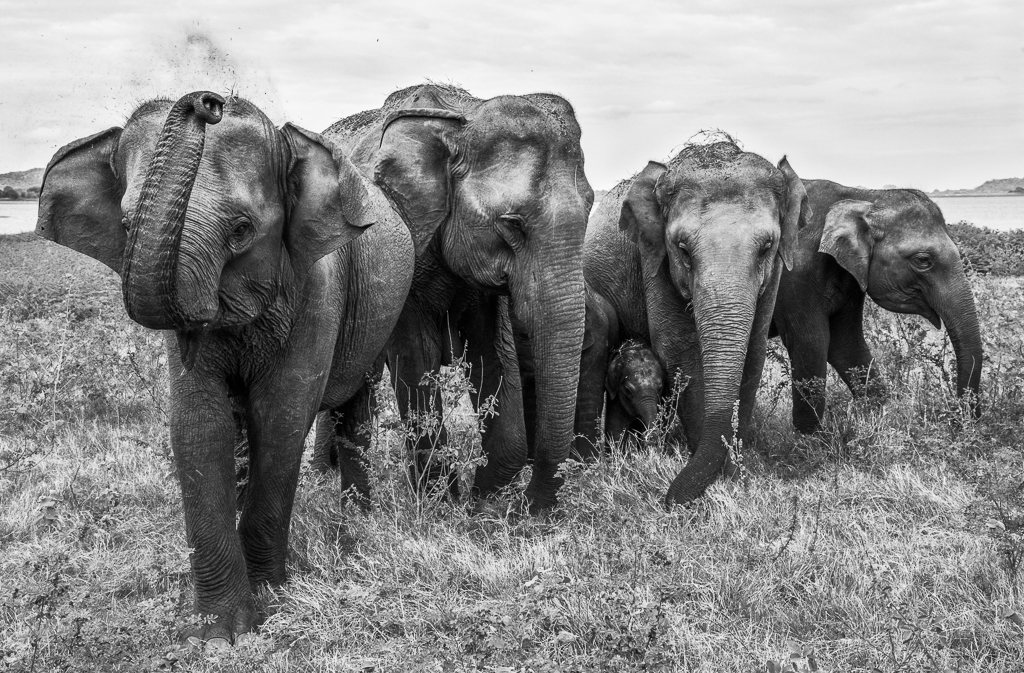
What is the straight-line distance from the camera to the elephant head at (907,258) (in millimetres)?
9195

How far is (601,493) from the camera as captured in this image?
7.04 m

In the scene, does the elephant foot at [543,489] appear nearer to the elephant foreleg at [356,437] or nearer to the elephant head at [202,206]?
the elephant foreleg at [356,437]

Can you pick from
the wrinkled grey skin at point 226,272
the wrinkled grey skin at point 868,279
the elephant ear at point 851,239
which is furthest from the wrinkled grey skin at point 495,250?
the elephant ear at point 851,239

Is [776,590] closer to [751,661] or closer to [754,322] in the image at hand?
[751,661]

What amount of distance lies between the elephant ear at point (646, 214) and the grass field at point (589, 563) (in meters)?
1.48

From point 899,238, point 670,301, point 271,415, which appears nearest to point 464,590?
point 271,415

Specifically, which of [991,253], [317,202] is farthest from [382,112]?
[991,253]

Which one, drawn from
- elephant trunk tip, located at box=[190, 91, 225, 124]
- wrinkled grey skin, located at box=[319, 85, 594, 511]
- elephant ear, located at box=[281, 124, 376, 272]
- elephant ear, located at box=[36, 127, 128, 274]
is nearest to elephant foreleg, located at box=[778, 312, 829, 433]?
wrinkled grey skin, located at box=[319, 85, 594, 511]

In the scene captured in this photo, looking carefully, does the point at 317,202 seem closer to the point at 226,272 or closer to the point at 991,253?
the point at 226,272

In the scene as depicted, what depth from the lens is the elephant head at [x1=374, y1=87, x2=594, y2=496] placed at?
6820 millimetres

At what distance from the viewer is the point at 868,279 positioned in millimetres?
9547

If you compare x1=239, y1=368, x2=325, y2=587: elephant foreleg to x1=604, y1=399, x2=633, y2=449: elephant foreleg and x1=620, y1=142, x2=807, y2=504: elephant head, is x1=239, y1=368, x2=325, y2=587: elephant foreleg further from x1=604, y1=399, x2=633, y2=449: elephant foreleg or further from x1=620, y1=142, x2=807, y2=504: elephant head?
x1=604, y1=399, x2=633, y2=449: elephant foreleg

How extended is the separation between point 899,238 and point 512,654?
5832mm

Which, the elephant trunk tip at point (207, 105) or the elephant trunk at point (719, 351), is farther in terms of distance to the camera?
the elephant trunk at point (719, 351)
